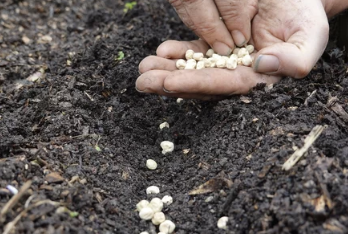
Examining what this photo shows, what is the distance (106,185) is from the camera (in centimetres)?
206

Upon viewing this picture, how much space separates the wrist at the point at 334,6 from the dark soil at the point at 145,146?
0.24 metres

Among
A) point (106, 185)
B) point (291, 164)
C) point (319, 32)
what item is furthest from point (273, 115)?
point (106, 185)

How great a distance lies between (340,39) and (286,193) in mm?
1807

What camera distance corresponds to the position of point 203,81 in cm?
236

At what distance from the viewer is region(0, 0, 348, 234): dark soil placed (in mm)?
1707

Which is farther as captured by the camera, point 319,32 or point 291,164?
point 319,32

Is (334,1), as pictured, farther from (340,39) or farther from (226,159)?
(226,159)

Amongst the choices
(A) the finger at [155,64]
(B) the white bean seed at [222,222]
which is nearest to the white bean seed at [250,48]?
(A) the finger at [155,64]

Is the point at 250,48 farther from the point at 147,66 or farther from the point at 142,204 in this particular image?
the point at 142,204

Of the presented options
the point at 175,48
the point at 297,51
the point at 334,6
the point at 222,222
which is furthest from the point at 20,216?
the point at 334,6

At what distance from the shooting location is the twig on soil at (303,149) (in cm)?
180

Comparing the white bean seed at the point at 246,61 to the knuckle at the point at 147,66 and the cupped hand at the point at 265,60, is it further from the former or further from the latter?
the knuckle at the point at 147,66

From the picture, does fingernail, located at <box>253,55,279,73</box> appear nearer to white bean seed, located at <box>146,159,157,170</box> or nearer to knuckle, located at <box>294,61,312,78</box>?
knuckle, located at <box>294,61,312,78</box>

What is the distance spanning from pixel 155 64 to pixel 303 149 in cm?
109
